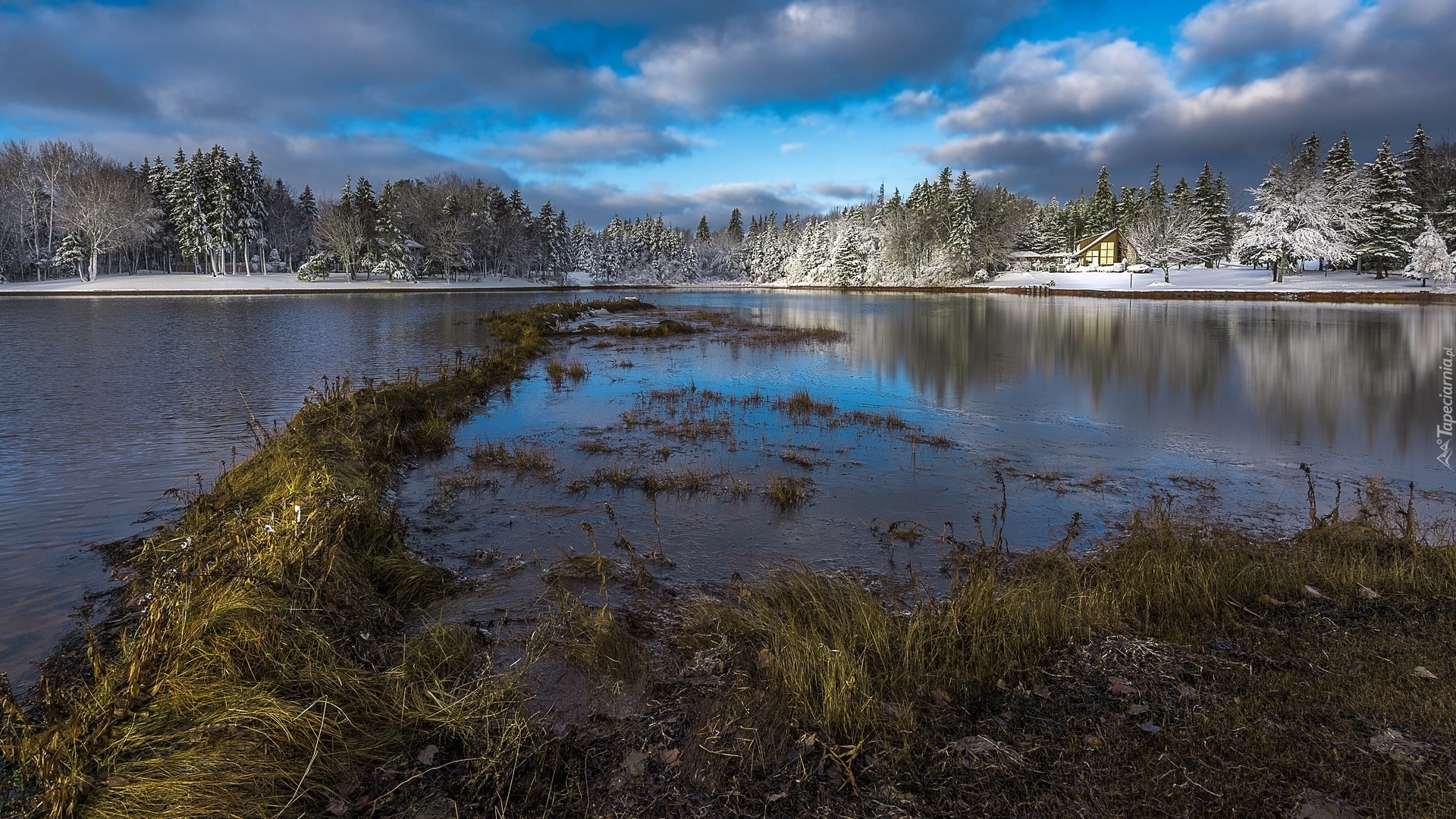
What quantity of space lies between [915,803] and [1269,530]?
7.42 m

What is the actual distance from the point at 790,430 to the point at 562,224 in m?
120

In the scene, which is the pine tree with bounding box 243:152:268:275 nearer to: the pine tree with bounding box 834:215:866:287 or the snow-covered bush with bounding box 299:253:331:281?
the snow-covered bush with bounding box 299:253:331:281

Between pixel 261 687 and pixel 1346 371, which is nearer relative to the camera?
pixel 261 687

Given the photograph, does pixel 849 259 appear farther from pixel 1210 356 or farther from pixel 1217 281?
pixel 1210 356

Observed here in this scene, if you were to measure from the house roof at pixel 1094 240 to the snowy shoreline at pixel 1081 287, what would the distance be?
8520 mm

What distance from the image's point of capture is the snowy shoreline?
196ft

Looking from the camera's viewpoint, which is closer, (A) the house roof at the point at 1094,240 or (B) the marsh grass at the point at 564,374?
(B) the marsh grass at the point at 564,374

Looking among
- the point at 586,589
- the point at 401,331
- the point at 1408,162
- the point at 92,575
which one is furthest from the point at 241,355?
the point at 1408,162

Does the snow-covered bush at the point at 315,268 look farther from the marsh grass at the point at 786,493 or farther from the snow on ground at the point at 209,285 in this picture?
the marsh grass at the point at 786,493

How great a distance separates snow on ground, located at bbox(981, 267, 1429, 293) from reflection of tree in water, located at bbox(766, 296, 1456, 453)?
16550 mm

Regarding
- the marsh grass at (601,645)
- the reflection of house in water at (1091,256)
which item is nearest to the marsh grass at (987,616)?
the marsh grass at (601,645)

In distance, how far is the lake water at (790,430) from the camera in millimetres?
8375

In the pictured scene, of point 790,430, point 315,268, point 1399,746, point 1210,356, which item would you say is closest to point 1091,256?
point 1210,356

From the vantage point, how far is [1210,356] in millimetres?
25656
